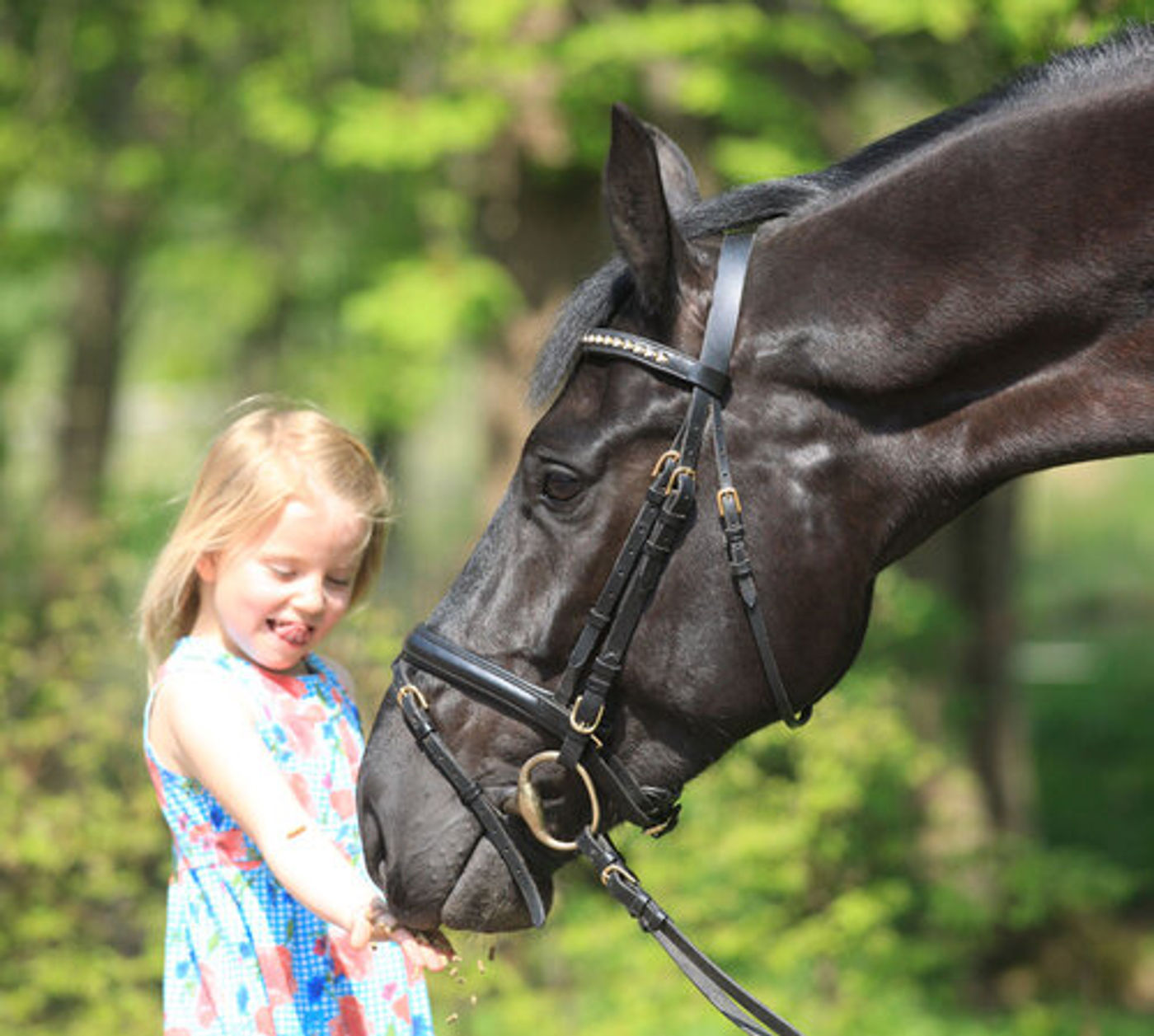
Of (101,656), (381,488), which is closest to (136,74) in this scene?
(101,656)

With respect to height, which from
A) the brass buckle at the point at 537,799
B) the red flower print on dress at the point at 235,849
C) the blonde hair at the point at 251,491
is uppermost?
the blonde hair at the point at 251,491

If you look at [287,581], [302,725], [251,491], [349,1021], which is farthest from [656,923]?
[251,491]

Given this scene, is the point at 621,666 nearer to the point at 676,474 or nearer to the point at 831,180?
the point at 676,474

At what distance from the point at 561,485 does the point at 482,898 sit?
63 centimetres

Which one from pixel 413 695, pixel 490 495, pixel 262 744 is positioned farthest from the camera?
pixel 490 495

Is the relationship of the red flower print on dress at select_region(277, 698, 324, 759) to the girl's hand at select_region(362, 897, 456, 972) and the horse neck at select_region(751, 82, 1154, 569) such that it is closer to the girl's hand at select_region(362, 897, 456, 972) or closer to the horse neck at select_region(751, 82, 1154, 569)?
the girl's hand at select_region(362, 897, 456, 972)

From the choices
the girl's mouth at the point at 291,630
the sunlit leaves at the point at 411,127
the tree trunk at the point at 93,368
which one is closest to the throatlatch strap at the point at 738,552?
the girl's mouth at the point at 291,630

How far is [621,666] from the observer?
2.34 m

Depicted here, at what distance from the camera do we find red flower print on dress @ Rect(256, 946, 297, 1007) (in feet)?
8.45

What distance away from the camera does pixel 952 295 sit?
2.29 m

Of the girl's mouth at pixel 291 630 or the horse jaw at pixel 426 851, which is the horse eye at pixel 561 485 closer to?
the horse jaw at pixel 426 851

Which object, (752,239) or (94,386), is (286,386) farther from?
(752,239)

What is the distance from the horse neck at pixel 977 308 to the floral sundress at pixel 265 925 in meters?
1.01

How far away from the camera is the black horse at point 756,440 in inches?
90.0
